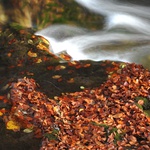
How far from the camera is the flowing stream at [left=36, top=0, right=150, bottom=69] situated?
939 cm

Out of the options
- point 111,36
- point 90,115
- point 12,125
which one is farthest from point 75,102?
point 111,36

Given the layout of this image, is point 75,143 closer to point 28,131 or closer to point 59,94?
point 28,131

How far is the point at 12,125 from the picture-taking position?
6207 mm

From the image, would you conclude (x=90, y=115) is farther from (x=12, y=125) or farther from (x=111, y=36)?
(x=111, y=36)

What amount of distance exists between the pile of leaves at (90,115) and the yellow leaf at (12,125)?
2.5 inches

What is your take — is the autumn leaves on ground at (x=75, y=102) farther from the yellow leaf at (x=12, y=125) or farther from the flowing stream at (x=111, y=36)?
the flowing stream at (x=111, y=36)

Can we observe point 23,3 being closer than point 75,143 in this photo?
No

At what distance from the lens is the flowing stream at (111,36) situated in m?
9.39

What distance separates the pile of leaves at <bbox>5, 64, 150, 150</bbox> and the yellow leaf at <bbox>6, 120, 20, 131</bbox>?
62 millimetres

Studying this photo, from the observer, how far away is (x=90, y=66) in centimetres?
839

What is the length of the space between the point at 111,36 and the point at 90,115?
A: 16.3 ft

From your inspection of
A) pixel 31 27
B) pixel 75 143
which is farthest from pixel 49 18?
pixel 75 143

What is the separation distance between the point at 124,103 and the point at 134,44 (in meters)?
3.76

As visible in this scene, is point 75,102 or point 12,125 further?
point 75,102
